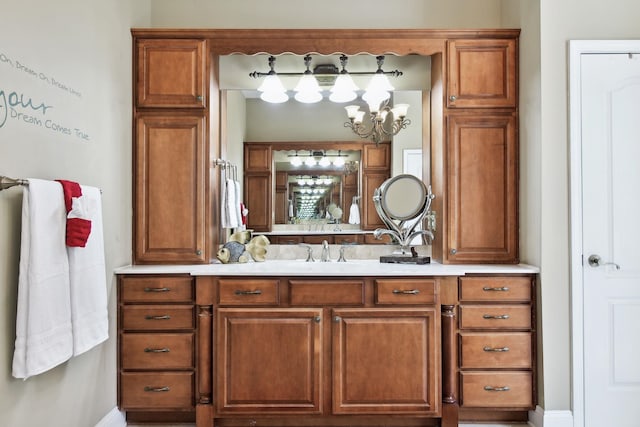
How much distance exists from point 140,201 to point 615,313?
110 inches

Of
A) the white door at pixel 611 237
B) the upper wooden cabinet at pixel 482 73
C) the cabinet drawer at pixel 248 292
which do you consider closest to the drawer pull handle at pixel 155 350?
the cabinet drawer at pixel 248 292

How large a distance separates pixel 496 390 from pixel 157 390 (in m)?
1.88

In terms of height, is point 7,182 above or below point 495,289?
above

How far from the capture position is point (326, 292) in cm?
243

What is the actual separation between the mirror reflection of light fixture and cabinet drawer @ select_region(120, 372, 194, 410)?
74.8 inches

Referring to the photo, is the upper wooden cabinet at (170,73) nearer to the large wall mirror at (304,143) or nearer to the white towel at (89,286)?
the large wall mirror at (304,143)

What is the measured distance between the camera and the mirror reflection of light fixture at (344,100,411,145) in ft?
10.1

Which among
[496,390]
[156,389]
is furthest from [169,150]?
[496,390]

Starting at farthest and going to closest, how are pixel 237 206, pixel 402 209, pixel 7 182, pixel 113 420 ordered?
pixel 237 206
pixel 402 209
pixel 113 420
pixel 7 182

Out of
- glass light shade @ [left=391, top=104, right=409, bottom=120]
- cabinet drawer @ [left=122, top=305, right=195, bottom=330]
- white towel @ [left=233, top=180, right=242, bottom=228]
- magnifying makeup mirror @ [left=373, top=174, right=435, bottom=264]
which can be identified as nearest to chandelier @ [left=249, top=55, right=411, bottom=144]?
glass light shade @ [left=391, top=104, right=409, bottom=120]

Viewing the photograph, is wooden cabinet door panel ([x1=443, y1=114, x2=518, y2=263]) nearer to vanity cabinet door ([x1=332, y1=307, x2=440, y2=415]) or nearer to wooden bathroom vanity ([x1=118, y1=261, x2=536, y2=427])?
wooden bathroom vanity ([x1=118, y1=261, x2=536, y2=427])

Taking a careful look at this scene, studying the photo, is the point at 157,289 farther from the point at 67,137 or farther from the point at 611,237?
the point at 611,237

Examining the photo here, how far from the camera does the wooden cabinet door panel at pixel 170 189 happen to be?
271 cm

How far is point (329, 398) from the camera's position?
2418 millimetres
